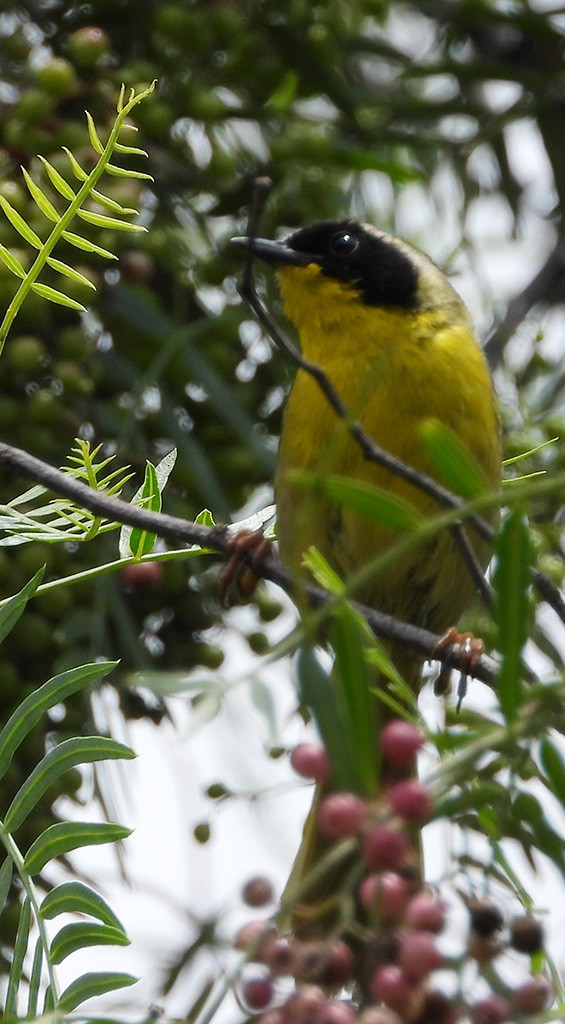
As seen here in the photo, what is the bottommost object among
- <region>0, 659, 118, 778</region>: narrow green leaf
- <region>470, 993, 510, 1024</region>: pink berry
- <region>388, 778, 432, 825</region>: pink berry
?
→ <region>470, 993, 510, 1024</region>: pink berry

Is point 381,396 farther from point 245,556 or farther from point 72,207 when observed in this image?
point 72,207

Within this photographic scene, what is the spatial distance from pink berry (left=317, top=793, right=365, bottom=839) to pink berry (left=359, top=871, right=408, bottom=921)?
1.2 inches

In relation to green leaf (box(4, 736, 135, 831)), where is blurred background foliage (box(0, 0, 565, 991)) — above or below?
above

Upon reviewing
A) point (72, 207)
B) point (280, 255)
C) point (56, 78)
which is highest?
point (56, 78)

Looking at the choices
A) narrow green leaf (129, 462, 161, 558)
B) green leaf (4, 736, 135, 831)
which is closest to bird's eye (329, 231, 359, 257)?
narrow green leaf (129, 462, 161, 558)

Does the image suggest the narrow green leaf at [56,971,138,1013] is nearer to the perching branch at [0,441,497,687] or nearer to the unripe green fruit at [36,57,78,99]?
the perching branch at [0,441,497,687]

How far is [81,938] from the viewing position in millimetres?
1236

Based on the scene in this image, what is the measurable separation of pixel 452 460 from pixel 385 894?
0.28 metres

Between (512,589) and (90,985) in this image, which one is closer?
(512,589)

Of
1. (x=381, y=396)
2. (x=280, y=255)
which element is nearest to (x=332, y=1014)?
(x=381, y=396)

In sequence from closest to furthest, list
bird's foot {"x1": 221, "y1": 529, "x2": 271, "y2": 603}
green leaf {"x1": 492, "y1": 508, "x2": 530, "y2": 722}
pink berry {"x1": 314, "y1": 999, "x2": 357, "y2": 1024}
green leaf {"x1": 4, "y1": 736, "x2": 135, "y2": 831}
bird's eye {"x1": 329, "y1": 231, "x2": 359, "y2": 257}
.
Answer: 1. pink berry {"x1": 314, "y1": 999, "x2": 357, "y2": 1024}
2. green leaf {"x1": 492, "y1": 508, "x2": 530, "y2": 722}
3. green leaf {"x1": 4, "y1": 736, "x2": 135, "y2": 831}
4. bird's foot {"x1": 221, "y1": 529, "x2": 271, "y2": 603}
5. bird's eye {"x1": 329, "y1": 231, "x2": 359, "y2": 257}

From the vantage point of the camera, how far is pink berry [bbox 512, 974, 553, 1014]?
857 millimetres

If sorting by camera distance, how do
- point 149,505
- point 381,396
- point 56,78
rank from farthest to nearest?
point 381,396 → point 56,78 → point 149,505

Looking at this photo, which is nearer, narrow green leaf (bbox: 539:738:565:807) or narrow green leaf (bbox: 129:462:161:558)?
narrow green leaf (bbox: 539:738:565:807)
